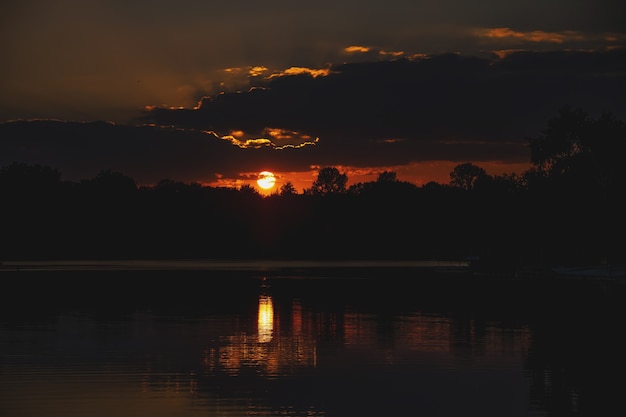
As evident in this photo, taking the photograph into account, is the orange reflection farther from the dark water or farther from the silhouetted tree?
the silhouetted tree

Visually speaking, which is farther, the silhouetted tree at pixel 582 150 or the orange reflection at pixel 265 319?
the silhouetted tree at pixel 582 150

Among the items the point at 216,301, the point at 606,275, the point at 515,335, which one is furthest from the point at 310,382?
the point at 606,275

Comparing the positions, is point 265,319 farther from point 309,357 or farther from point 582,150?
point 582,150

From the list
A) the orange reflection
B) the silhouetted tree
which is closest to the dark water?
the orange reflection

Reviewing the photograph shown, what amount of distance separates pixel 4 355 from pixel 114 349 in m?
4.06

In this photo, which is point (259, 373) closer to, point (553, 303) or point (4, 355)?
point (4, 355)

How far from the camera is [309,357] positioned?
33.3 m

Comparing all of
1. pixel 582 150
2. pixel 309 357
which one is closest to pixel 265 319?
pixel 309 357

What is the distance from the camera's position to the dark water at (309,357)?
2412 centimetres

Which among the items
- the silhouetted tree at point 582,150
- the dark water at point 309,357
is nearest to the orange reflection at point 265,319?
the dark water at point 309,357

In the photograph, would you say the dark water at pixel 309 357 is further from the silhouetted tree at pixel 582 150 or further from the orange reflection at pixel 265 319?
the silhouetted tree at pixel 582 150

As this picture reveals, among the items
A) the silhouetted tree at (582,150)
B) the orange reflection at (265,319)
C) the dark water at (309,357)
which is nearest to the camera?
the dark water at (309,357)

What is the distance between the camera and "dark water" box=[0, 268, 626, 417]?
24.1 m

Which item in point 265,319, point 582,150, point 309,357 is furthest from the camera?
point 582,150
